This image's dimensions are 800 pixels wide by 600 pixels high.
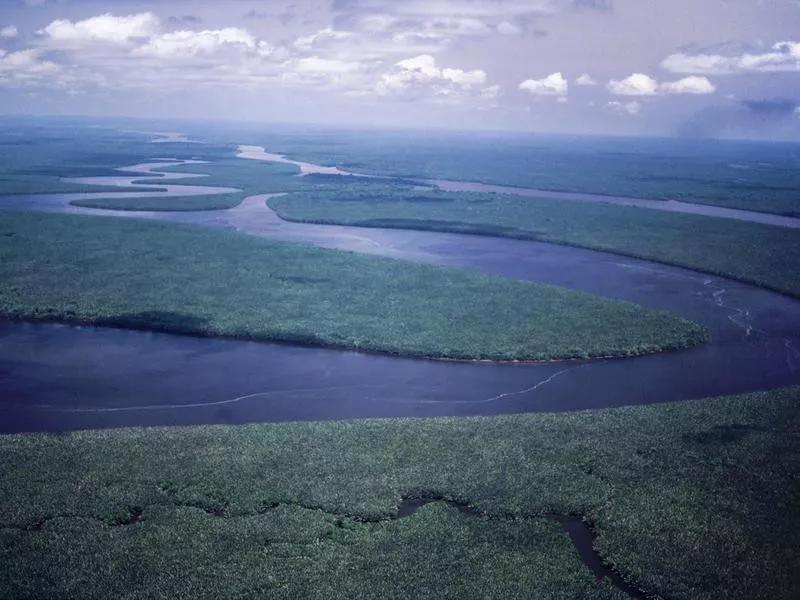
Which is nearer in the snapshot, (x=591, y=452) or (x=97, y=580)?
(x=97, y=580)

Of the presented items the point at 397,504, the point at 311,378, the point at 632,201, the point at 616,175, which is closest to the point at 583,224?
the point at 632,201

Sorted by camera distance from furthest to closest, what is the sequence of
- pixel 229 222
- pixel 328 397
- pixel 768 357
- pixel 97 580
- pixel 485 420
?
pixel 229 222 → pixel 768 357 → pixel 328 397 → pixel 485 420 → pixel 97 580

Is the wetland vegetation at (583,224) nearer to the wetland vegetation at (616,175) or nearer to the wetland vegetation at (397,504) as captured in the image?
the wetland vegetation at (616,175)

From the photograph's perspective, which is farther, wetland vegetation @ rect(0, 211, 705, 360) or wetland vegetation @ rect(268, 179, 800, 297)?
wetland vegetation @ rect(268, 179, 800, 297)

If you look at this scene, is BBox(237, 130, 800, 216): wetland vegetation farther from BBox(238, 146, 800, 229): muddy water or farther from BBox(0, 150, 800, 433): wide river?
BBox(0, 150, 800, 433): wide river

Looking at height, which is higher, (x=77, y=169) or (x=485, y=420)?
(x=77, y=169)

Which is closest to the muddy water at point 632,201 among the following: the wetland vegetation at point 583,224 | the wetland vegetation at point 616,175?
the wetland vegetation at point 616,175

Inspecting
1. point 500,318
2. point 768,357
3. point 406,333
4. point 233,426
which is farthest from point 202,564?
point 768,357

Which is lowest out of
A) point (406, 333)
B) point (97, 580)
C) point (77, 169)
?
point (97, 580)

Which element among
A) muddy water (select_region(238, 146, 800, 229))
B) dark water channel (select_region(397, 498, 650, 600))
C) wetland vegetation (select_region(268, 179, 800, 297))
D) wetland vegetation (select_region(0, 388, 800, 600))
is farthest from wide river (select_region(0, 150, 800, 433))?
muddy water (select_region(238, 146, 800, 229))

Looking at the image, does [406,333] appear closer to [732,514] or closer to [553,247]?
[732,514]
